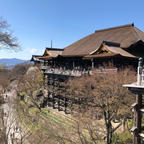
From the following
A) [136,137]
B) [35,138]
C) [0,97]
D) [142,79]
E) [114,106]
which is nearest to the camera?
[142,79]

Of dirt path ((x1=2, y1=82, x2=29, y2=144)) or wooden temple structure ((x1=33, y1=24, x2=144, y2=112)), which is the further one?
wooden temple structure ((x1=33, y1=24, x2=144, y2=112))

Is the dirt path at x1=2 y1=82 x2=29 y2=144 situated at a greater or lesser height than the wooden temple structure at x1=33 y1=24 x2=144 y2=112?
lesser

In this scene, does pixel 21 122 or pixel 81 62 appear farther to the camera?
pixel 81 62

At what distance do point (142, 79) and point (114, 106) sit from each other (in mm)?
7177

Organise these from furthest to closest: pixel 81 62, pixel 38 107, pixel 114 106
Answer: pixel 38 107
pixel 81 62
pixel 114 106

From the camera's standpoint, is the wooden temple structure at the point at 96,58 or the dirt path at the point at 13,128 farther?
the wooden temple structure at the point at 96,58

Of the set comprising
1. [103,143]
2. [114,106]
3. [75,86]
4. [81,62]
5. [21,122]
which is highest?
[81,62]

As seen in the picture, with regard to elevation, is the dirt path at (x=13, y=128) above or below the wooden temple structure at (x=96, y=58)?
below

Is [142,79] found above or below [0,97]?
above

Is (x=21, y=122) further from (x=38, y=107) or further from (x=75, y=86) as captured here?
(x=75, y=86)

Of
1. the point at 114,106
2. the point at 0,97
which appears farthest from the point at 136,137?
the point at 0,97

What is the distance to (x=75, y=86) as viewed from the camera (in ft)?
52.3

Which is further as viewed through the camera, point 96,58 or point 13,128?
point 13,128

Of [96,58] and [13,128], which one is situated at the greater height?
[96,58]
